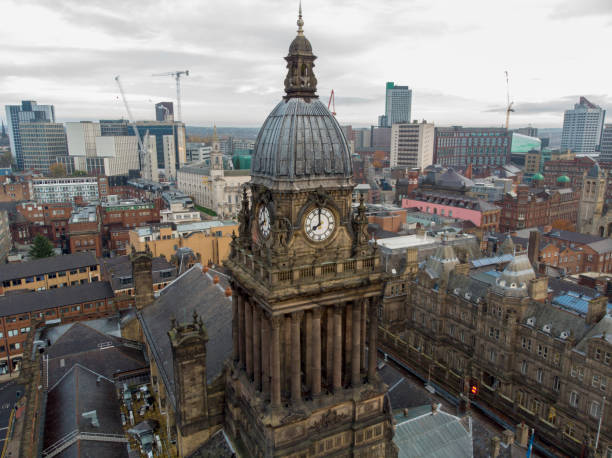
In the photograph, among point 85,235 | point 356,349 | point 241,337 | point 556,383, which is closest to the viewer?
point 356,349

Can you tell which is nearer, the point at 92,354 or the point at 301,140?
the point at 301,140

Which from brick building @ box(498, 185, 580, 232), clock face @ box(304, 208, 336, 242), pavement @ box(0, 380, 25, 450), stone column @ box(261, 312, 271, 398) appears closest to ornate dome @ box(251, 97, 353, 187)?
clock face @ box(304, 208, 336, 242)

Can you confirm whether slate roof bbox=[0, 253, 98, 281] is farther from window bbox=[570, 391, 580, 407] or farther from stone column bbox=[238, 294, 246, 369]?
window bbox=[570, 391, 580, 407]

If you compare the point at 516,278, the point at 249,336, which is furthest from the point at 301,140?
the point at 516,278

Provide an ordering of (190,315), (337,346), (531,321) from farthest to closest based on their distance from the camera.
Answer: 1. (531,321)
2. (190,315)
3. (337,346)

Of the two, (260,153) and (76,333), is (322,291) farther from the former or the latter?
(76,333)

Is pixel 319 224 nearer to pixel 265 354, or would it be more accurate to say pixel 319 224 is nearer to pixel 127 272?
pixel 265 354

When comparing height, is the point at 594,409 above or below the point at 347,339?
below
